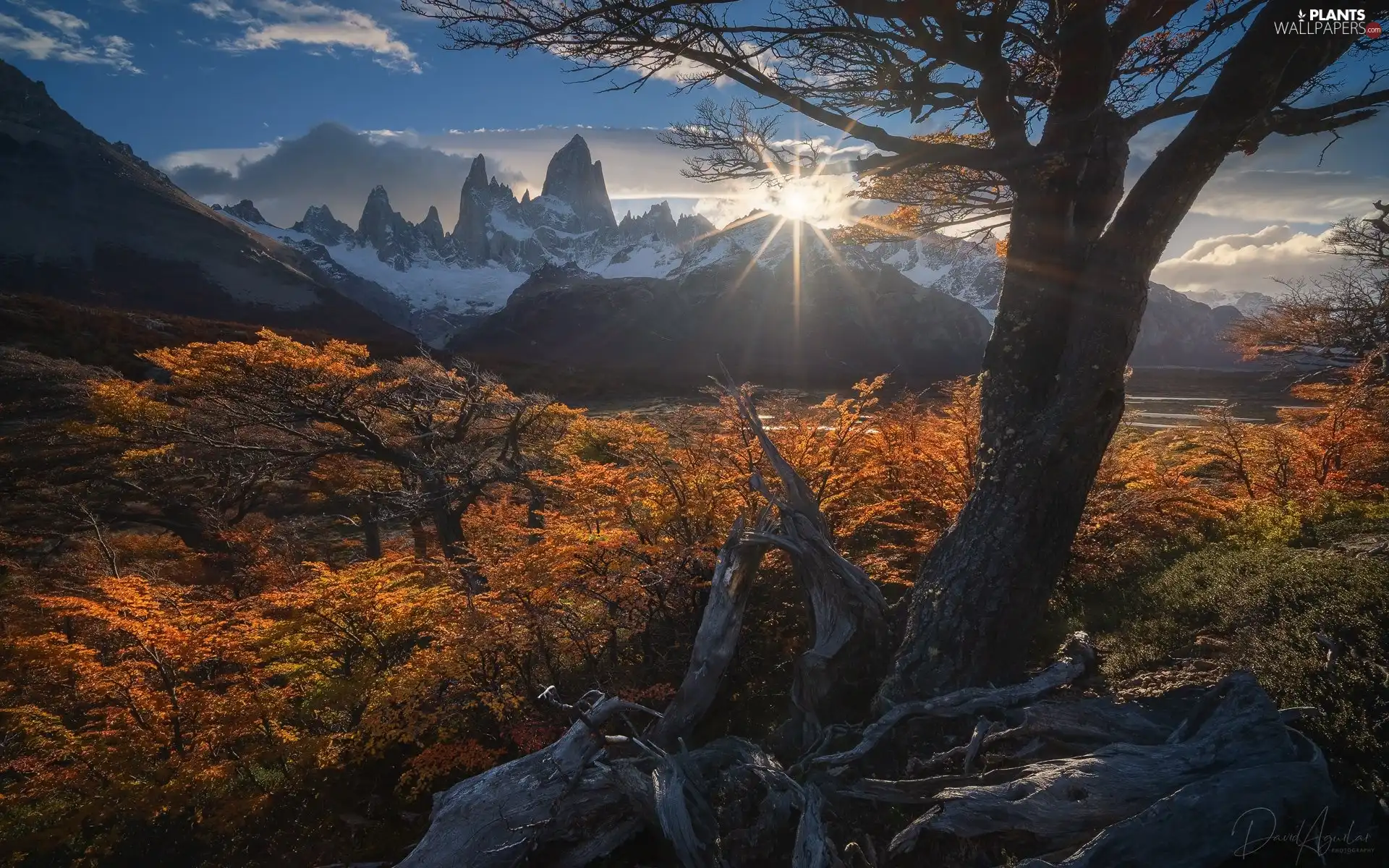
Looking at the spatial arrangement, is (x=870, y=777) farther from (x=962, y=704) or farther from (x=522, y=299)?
(x=522, y=299)

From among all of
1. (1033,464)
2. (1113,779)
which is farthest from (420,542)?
(1113,779)

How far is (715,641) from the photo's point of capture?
5.02 meters

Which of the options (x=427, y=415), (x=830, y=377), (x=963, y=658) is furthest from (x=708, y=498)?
(x=830, y=377)

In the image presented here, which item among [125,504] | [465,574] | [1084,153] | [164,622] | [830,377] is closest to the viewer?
[1084,153]

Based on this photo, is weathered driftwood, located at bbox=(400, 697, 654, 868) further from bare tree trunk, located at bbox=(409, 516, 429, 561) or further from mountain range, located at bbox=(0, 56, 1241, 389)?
mountain range, located at bbox=(0, 56, 1241, 389)

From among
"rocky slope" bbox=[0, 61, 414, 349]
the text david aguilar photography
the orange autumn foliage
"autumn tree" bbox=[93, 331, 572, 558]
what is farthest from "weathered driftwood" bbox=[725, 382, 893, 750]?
"rocky slope" bbox=[0, 61, 414, 349]

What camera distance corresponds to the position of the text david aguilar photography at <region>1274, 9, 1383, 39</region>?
322 centimetres

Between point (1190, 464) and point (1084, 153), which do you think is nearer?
point (1084, 153)

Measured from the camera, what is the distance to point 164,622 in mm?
6637

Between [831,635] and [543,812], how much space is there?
251 cm

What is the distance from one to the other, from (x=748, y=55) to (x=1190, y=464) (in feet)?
29.4

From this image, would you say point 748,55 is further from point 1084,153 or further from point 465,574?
point 465,574
